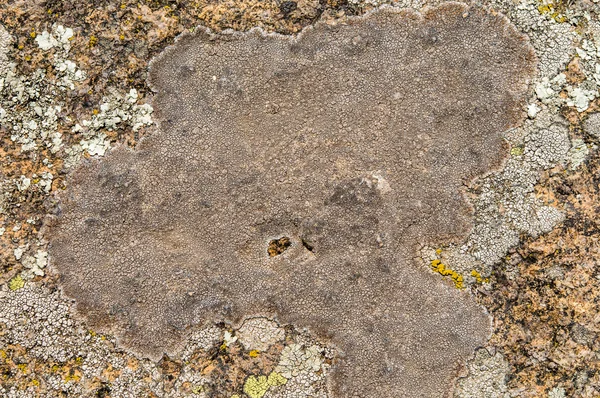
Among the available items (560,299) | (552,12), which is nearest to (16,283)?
(560,299)

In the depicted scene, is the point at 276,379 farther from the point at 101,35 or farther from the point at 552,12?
the point at 552,12

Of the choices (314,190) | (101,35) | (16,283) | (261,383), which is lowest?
(261,383)

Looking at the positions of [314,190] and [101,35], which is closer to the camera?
[314,190]

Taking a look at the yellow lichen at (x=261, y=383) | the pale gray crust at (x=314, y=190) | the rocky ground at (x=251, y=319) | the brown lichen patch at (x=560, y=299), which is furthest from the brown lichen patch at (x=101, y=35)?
the brown lichen patch at (x=560, y=299)

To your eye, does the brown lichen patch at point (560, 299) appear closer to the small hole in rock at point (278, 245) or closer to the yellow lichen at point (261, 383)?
the small hole in rock at point (278, 245)

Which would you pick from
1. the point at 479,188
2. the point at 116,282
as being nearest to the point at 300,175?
the point at 479,188

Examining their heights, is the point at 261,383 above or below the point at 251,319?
below
